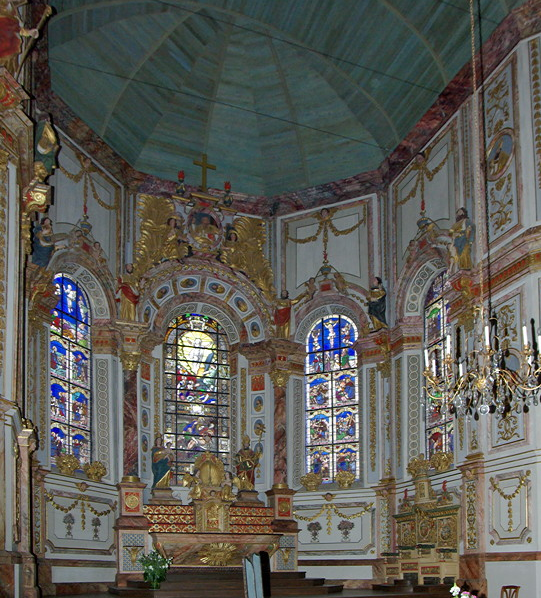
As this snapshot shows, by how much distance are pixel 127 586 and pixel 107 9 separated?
1230cm

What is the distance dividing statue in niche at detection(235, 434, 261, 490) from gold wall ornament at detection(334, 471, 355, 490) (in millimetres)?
2033

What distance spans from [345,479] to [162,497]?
435cm

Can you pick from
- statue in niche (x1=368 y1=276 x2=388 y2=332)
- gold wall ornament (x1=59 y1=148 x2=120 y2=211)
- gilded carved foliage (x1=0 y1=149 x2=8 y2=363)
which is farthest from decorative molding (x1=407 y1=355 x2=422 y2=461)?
gilded carved foliage (x1=0 y1=149 x2=8 y2=363)

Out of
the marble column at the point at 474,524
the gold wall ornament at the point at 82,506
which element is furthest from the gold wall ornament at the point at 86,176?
the marble column at the point at 474,524

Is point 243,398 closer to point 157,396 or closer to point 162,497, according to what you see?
point 157,396

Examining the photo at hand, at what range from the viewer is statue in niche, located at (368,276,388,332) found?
75.0ft

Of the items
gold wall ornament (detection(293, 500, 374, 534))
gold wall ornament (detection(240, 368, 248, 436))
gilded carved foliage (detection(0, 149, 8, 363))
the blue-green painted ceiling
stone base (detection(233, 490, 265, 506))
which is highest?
the blue-green painted ceiling

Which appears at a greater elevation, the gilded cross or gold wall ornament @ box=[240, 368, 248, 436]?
the gilded cross

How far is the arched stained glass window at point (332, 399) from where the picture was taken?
23234 millimetres

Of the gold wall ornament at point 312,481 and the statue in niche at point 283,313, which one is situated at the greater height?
the statue in niche at point 283,313

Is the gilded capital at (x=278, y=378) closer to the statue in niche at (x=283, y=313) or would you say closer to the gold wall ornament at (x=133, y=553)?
the statue in niche at (x=283, y=313)

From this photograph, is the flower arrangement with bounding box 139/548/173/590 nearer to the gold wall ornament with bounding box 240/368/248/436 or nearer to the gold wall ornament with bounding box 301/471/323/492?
the gold wall ornament with bounding box 301/471/323/492

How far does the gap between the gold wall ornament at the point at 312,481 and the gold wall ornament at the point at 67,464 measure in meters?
5.72

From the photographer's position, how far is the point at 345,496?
2248 centimetres
